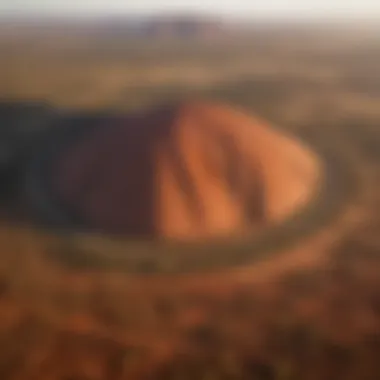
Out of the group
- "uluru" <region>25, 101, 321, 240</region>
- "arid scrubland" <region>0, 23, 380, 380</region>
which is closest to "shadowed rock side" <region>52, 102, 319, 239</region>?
"uluru" <region>25, 101, 321, 240</region>

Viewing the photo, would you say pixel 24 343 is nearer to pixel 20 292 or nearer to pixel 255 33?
pixel 20 292

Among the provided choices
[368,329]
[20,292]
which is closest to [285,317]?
[368,329]

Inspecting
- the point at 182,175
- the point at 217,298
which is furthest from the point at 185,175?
the point at 217,298

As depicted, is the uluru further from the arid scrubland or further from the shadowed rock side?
the arid scrubland

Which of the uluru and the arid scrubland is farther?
the uluru

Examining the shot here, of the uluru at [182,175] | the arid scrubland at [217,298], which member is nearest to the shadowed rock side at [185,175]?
the uluru at [182,175]

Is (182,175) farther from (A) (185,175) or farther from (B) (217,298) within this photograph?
(B) (217,298)

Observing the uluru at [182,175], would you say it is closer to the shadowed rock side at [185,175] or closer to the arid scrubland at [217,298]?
the shadowed rock side at [185,175]
